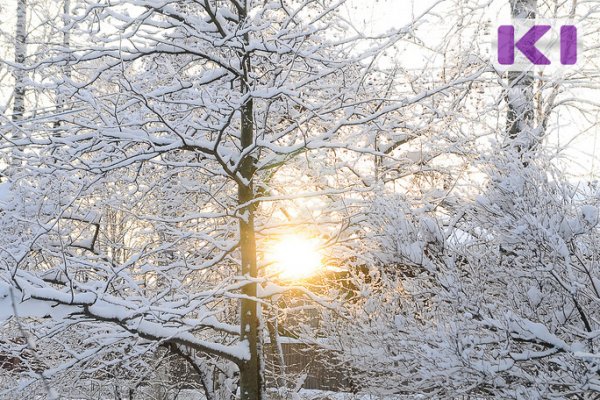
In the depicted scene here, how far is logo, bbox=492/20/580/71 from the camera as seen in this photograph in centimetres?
Result: 814

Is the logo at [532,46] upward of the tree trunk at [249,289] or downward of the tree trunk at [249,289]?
upward

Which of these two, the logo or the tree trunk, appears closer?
the tree trunk

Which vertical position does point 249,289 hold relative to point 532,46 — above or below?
below

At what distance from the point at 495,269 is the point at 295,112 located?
11.4 ft

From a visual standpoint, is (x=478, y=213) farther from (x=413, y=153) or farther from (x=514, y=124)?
(x=413, y=153)

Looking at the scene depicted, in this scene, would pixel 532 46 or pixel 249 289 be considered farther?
pixel 532 46

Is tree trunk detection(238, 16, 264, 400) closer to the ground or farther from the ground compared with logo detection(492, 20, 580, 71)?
closer to the ground

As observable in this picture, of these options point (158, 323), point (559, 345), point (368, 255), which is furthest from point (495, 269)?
point (158, 323)

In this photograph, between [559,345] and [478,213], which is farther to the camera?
[478,213]

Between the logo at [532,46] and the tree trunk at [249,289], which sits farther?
the logo at [532,46]

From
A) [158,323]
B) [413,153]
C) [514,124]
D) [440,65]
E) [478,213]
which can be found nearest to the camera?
[478,213]

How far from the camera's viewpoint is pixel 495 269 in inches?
186

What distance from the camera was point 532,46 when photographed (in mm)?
8359

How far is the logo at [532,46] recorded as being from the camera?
8.14m
